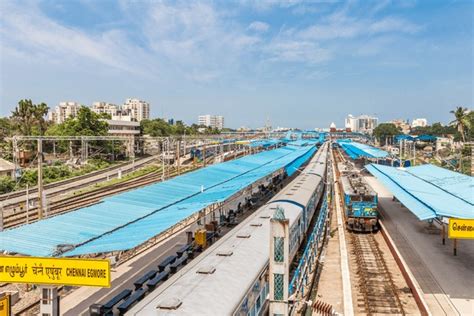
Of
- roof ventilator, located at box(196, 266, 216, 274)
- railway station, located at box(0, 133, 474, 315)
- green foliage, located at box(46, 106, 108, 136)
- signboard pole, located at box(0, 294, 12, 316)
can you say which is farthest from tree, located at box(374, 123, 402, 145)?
signboard pole, located at box(0, 294, 12, 316)

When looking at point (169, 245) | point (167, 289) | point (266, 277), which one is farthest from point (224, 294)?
point (169, 245)

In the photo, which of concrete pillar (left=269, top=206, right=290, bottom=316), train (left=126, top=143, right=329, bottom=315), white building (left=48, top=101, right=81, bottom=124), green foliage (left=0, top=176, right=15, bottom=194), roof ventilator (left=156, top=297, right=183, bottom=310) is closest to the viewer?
roof ventilator (left=156, top=297, right=183, bottom=310)

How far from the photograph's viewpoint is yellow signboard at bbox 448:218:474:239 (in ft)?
45.4

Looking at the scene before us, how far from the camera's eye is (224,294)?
362 inches

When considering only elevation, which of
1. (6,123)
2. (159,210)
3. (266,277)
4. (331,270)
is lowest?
(331,270)

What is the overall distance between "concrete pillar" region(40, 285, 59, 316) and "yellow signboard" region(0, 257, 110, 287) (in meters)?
0.57

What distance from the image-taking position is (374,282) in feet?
59.3

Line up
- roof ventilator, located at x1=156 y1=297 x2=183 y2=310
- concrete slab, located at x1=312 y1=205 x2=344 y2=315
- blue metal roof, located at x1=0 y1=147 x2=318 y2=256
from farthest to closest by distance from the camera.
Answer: concrete slab, located at x1=312 y1=205 x2=344 y2=315 → blue metal roof, located at x1=0 y1=147 x2=318 y2=256 → roof ventilator, located at x1=156 y1=297 x2=183 y2=310

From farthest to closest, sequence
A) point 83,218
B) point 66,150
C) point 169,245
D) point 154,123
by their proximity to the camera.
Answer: point 154,123
point 66,150
point 169,245
point 83,218

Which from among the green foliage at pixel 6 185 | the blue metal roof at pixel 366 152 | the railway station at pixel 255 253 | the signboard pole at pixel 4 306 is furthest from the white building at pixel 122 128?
the signboard pole at pixel 4 306

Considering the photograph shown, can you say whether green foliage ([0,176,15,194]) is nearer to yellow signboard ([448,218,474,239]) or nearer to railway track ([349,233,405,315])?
railway track ([349,233,405,315])

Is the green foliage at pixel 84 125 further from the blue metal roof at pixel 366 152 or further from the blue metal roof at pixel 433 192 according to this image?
the blue metal roof at pixel 433 192

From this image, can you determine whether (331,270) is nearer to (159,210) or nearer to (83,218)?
(159,210)

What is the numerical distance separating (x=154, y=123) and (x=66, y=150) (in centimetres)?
3066
